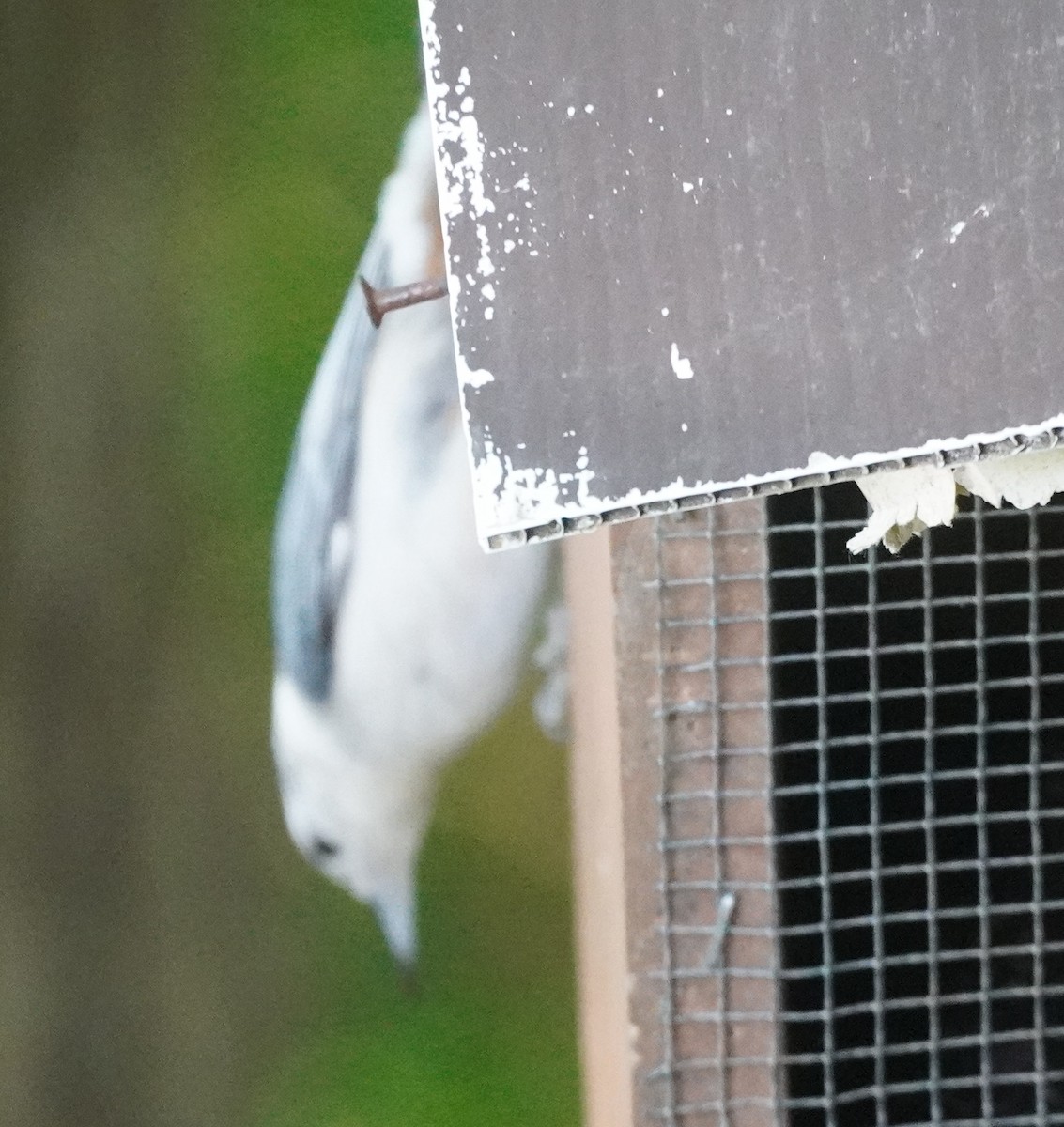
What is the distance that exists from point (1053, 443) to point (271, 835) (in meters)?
0.96

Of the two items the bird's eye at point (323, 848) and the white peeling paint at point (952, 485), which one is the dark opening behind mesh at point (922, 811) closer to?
the white peeling paint at point (952, 485)

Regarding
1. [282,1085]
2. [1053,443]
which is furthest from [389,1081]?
[1053,443]

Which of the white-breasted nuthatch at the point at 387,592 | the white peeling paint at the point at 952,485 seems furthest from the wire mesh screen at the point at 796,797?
the white-breasted nuthatch at the point at 387,592

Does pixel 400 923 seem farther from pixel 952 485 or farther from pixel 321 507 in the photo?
pixel 952 485

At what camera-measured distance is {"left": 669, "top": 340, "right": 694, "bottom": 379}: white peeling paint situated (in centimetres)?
44

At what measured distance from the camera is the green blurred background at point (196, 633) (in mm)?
1134

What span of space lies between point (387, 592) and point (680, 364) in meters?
0.74

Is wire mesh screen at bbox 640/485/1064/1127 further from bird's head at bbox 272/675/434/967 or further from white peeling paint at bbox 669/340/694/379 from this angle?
bird's head at bbox 272/675/434/967

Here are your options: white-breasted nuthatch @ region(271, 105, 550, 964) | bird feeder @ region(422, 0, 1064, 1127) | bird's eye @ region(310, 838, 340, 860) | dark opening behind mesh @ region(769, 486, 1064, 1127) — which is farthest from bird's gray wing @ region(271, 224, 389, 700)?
bird feeder @ region(422, 0, 1064, 1127)

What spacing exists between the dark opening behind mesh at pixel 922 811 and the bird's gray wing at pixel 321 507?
53 centimetres

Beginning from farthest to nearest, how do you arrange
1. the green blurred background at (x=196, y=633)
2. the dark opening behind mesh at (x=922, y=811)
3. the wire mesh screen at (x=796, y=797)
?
the green blurred background at (x=196, y=633) → the dark opening behind mesh at (x=922, y=811) → the wire mesh screen at (x=796, y=797)

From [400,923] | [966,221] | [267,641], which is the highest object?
[966,221]

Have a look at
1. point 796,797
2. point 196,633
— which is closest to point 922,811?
point 796,797

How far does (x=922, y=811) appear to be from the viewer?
862mm
